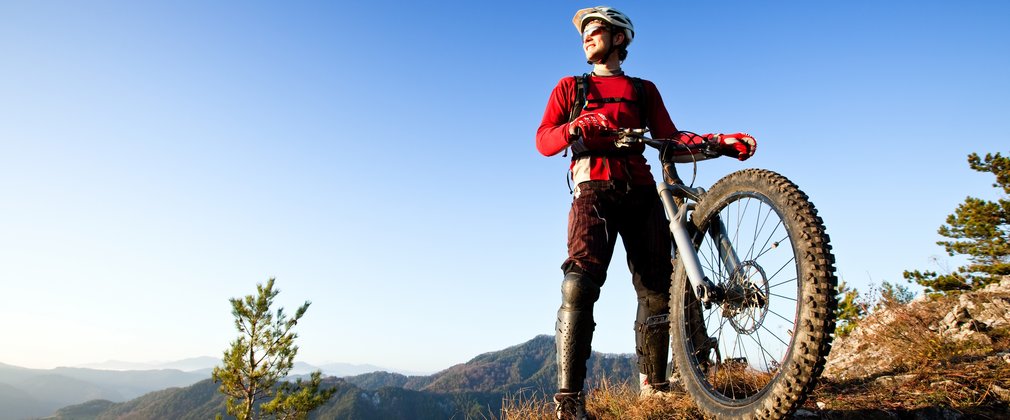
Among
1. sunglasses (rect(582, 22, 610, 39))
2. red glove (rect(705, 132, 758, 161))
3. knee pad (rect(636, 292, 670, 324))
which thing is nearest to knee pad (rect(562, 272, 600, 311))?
knee pad (rect(636, 292, 670, 324))

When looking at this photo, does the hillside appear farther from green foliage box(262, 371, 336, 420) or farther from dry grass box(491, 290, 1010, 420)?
green foliage box(262, 371, 336, 420)

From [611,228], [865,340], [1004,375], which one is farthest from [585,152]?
[865,340]

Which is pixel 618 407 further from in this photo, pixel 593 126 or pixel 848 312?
pixel 848 312

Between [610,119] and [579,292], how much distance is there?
131cm

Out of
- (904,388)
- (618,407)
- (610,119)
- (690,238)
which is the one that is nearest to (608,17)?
(610,119)

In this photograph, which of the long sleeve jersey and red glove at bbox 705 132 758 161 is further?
the long sleeve jersey

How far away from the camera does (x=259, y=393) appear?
88.9 feet

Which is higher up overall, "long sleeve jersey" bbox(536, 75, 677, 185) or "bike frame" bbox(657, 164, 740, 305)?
"long sleeve jersey" bbox(536, 75, 677, 185)

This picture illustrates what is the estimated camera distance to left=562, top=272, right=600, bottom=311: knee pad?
3.42 metres

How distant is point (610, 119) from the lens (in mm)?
3842

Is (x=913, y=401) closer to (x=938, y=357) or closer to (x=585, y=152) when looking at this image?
(x=938, y=357)

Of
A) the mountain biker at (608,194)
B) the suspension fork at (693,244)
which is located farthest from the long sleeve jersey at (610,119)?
the suspension fork at (693,244)

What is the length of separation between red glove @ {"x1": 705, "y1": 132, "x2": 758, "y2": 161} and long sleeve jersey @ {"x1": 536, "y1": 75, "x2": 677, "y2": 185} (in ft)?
1.81

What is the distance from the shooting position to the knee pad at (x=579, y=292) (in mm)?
3422
